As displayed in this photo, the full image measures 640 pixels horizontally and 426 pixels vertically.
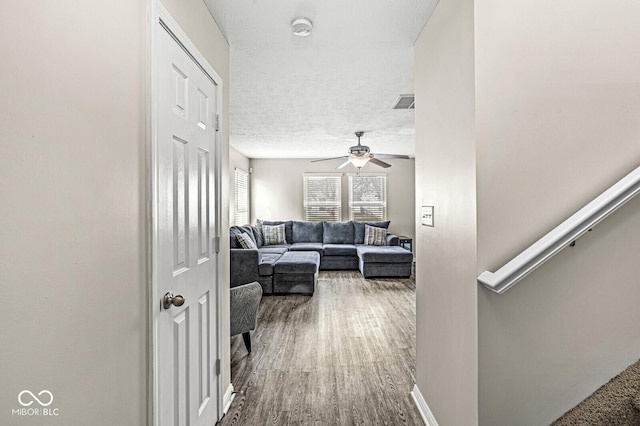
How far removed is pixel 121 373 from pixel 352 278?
5406 millimetres

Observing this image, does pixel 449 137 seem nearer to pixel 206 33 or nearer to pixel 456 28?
pixel 456 28

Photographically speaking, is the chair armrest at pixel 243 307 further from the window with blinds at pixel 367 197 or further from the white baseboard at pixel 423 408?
the window with blinds at pixel 367 197

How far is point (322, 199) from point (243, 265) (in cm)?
366

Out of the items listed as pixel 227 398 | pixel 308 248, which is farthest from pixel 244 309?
pixel 308 248

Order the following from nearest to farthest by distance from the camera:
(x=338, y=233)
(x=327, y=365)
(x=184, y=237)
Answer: (x=184, y=237) → (x=327, y=365) → (x=338, y=233)

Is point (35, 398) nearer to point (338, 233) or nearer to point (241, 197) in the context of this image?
point (241, 197)

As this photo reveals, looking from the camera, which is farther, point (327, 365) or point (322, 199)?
point (322, 199)

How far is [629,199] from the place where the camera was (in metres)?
1.33

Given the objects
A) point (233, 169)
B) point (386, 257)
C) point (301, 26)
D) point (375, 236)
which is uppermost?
point (301, 26)

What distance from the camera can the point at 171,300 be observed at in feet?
4.72

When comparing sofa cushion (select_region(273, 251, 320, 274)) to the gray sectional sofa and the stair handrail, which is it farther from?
the stair handrail

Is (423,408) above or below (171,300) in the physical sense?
below

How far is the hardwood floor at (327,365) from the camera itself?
217 cm

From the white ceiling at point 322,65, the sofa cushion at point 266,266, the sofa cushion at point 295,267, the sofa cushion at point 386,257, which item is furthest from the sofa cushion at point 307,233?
the white ceiling at point 322,65
